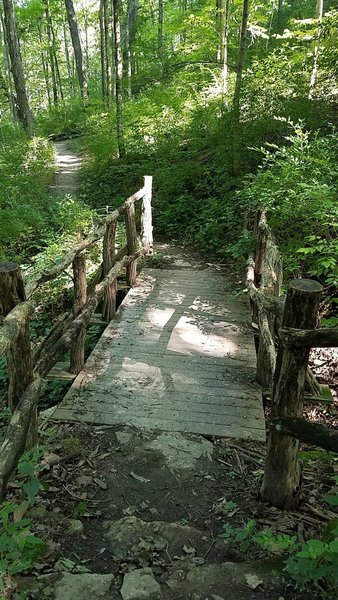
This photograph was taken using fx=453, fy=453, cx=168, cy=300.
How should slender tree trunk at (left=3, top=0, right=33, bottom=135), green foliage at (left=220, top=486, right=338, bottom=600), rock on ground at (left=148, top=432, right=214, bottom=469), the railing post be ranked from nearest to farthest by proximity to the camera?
1. green foliage at (left=220, top=486, right=338, bottom=600)
2. rock on ground at (left=148, top=432, right=214, bottom=469)
3. the railing post
4. slender tree trunk at (left=3, top=0, right=33, bottom=135)

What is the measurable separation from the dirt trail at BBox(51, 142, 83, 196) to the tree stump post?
1219 cm

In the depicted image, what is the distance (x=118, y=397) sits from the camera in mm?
4535

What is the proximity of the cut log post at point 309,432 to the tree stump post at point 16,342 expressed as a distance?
171cm

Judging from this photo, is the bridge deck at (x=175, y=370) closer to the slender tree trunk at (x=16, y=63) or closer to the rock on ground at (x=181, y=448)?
the rock on ground at (x=181, y=448)

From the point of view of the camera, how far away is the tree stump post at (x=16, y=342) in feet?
9.86

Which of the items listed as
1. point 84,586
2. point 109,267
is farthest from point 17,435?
point 109,267

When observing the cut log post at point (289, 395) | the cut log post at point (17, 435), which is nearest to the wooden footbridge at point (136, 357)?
the cut log post at point (17, 435)

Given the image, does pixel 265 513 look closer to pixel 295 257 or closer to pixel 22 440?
pixel 22 440

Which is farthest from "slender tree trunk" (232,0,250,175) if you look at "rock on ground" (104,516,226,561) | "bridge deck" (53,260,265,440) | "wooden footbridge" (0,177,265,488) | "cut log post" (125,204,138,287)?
"rock on ground" (104,516,226,561)

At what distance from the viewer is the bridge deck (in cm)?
422

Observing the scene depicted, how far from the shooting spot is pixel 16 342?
307cm

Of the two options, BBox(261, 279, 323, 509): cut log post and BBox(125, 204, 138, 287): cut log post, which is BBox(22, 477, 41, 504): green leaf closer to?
BBox(261, 279, 323, 509): cut log post

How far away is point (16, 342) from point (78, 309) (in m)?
2.05

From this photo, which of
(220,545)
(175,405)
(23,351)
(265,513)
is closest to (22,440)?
(23,351)
